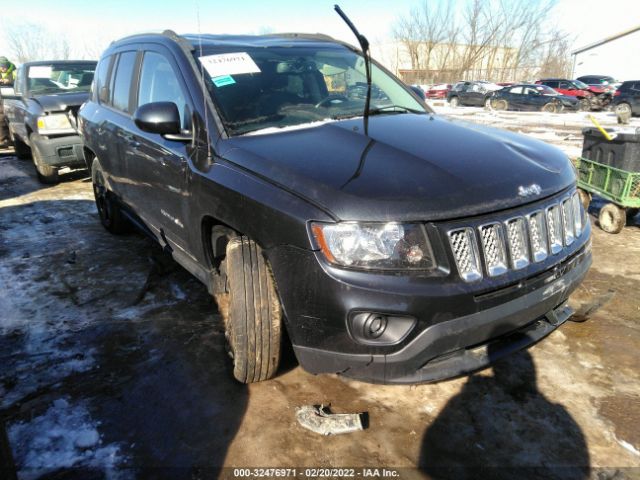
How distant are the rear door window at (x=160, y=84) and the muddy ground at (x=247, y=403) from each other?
1.51 m

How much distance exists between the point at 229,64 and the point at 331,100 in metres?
0.69

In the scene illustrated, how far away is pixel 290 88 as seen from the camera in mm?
3033

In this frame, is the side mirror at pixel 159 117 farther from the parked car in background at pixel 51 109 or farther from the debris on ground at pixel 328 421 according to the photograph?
the parked car in background at pixel 51 109

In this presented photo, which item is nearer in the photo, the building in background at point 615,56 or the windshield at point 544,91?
the windshield at point 544,91

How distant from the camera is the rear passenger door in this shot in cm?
289

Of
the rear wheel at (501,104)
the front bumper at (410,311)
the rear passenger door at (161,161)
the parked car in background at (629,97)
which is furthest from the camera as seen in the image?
the rear wheel at (501,104)

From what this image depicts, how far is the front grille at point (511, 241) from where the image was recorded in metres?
1.99

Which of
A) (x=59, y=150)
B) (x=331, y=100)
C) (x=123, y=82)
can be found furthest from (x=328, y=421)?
(x=59, y=150)

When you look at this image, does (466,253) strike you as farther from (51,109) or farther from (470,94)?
(470,94)

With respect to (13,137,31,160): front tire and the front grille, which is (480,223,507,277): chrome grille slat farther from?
(13,137,31,160): front tire

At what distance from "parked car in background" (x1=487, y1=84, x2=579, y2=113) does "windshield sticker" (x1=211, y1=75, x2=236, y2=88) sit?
2274cm

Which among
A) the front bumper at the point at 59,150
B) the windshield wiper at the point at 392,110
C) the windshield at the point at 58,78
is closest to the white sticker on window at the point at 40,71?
the windshield at the point at 58,78

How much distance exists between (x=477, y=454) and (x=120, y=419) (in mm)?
1782

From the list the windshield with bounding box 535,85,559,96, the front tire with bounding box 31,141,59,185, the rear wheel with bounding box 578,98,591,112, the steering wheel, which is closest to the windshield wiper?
the steering wheel
